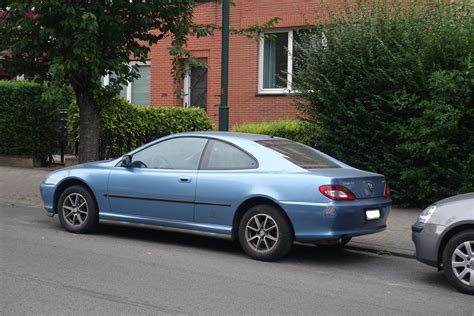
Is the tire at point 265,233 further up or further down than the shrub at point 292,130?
further down

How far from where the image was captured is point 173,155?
27.2ft

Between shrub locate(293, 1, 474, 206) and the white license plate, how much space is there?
3.50 m

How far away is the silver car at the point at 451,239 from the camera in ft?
20.5

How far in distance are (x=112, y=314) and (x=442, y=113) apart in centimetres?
712

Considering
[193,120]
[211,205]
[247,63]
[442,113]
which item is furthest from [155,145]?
[247,63]

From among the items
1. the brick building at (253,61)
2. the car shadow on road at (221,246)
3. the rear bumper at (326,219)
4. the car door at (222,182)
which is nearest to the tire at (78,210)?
Result: the car shadow on road at (221,246)

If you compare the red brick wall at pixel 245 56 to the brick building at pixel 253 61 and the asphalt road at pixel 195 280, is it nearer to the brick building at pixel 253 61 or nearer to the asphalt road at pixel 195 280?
the brick building at pixel 253 61

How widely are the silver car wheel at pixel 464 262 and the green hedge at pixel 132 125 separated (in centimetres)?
1013

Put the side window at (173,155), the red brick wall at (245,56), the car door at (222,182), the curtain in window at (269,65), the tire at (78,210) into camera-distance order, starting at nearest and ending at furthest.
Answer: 1. the car door at (222,182)
2. the side window at (173,155)
3. the tire at (78,210)
4. the red brick wall at (245,56)
5. the curtain in window at (269,65)

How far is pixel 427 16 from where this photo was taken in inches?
446

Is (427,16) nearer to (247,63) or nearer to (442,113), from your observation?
(442,113)

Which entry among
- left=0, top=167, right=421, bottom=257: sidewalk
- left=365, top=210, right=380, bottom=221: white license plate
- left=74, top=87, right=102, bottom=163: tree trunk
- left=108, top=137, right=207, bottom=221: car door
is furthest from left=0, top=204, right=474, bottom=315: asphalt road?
left=74, top=87, right=102, bottom=163: tree trunk

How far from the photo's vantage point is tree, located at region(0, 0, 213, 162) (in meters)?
10.2

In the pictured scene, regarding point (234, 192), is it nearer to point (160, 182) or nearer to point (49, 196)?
point (160, 182)
